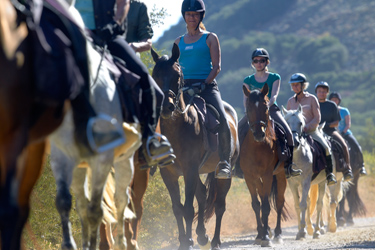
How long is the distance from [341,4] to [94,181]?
146920 millimetres

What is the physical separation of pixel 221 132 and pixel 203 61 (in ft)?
4.02

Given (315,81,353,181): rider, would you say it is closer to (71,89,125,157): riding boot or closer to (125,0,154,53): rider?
(125,0,154,53): rider

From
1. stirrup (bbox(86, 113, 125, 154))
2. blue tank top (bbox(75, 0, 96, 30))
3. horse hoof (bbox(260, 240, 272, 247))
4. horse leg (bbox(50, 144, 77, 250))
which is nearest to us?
stirrup (bbox(86, 113, 125, 154))

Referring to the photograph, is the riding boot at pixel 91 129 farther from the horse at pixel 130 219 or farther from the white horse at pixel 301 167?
the white horse at pixel 301 167

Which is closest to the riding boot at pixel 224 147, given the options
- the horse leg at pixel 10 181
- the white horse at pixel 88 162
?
the white horse at pixel 88 162

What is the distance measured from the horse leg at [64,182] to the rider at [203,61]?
5371mm

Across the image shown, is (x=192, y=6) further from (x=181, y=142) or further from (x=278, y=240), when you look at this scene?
(x=278, y=240)

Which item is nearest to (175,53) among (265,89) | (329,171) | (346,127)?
(265,89)

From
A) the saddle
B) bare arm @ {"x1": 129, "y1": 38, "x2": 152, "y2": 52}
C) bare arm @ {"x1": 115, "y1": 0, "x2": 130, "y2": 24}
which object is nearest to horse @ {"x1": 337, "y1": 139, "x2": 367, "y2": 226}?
the saddle

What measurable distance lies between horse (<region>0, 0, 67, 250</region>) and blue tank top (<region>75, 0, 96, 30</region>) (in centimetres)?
247

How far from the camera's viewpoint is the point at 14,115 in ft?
15.3

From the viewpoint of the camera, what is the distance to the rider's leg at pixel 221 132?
1174 cm

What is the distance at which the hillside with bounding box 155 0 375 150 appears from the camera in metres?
112

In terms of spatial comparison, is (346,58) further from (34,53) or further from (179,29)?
(34,53)
